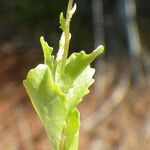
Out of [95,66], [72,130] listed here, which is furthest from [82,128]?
[72,130]

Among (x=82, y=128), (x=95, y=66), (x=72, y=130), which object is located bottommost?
(x=72, y=130)

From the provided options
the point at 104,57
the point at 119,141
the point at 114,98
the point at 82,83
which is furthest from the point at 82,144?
the point at 82,83

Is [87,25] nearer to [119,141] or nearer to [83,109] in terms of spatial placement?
[83,109]

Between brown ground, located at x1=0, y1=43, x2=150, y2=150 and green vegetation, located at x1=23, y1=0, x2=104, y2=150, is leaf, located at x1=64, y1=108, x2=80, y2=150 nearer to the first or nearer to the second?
green vegetation, located at x1=23, y1=0, x2=104, y2=150

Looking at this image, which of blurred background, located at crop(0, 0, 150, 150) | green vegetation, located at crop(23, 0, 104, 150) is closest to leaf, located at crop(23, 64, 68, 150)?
green vegetation, located at crop(23, 0, 104, 150)

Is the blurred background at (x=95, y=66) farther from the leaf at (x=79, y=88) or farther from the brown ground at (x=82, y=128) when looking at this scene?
the leaf at (x=79, y=88)

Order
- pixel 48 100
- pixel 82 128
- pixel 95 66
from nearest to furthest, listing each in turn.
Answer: pixel 48 100 → pixel 82 128 → pixel 95 66

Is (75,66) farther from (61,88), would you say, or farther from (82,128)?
(82,128)
